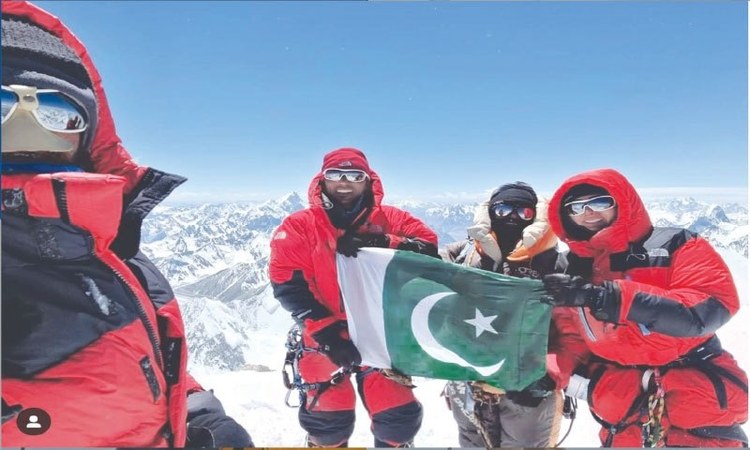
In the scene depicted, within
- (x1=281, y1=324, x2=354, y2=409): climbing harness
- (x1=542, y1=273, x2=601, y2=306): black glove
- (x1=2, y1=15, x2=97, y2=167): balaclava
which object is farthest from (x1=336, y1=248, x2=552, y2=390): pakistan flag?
(x1=2, y1=15, x2=97, y2=167): balaclava

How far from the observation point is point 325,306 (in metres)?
4.96

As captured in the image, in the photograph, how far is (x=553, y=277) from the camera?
388 centimetres

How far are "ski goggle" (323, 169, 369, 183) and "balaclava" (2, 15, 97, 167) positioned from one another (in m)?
2.91

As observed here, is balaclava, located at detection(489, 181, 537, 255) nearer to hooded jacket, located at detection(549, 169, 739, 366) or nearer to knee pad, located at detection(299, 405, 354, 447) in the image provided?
hooded jacket, located at detection(549, 169, 739, 366)

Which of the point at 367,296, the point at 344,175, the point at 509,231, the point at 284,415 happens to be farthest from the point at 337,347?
→ the point at 284,415

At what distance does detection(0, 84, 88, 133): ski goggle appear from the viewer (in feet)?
6.75

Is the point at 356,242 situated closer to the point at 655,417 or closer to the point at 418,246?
the point at 418,246

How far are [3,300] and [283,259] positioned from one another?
2.99 m

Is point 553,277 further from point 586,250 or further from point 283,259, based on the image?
point 283,259

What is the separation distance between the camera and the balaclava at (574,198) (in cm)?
418

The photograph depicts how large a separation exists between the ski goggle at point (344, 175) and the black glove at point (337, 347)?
1570 millimetres

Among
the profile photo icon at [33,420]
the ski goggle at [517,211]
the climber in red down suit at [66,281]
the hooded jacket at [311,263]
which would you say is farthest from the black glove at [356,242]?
the profile photo icon at [33,420]

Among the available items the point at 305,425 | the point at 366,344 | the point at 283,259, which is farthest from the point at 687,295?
the point at 305,425

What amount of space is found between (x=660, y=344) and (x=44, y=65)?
463 centimetres
